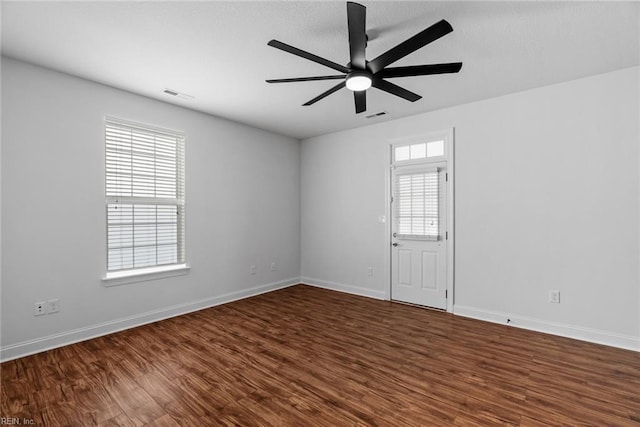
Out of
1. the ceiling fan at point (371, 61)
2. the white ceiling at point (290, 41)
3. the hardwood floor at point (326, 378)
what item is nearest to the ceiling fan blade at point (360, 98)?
the ceiling fan at point (371, 61)

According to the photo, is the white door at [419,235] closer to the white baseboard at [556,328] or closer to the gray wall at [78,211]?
the white baseboard at [556,328]

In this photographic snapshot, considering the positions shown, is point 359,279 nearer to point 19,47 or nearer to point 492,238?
point 492,238

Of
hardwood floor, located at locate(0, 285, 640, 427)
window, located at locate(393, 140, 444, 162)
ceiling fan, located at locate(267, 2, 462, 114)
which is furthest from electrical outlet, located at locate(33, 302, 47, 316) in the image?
window, located at locate(393, 140, 444, 162)

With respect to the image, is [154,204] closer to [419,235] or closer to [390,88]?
[390,88]

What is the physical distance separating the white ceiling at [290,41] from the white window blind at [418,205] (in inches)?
48.1

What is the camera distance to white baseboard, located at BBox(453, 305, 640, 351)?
3.08 meters

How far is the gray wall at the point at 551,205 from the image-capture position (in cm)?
312

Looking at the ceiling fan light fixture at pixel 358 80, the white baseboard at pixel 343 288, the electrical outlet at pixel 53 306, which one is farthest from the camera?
the white baseboard at pixel 343 288

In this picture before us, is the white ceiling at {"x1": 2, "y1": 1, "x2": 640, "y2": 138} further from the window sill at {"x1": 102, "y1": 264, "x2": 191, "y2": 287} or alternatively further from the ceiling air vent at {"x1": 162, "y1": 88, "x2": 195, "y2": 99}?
the window sill at {"x1": 102, "y1": 264, "x2": 191, "y2": 287}

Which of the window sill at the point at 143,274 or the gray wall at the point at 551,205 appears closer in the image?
the gray wall at the point at 551,205

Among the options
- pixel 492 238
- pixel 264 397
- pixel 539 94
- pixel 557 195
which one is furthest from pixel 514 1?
pixel 264 397

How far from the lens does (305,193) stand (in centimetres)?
600

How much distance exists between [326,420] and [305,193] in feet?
14.3

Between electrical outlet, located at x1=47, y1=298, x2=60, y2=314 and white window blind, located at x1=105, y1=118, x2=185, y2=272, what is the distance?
0.56 metres
